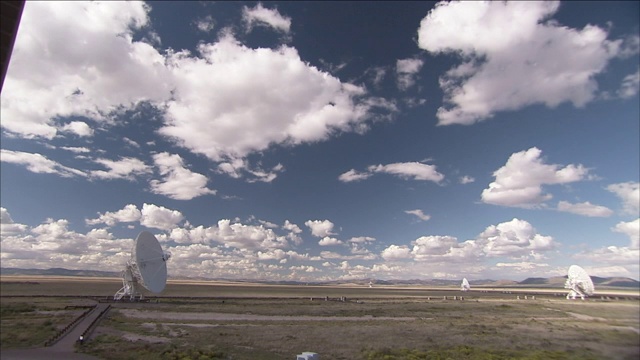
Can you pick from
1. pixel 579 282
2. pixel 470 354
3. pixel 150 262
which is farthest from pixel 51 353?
pixel 579 282

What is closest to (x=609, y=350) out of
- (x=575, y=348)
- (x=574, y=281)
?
(x=575, y=348)

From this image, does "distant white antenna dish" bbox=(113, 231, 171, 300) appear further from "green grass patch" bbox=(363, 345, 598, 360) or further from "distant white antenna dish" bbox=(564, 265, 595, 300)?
"distant white antenna dish" bbox=(564, 265, 595, 300)

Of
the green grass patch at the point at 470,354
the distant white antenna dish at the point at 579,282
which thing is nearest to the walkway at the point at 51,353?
the green grass patch at the point at 470,354

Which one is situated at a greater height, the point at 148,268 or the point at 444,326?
the point at 148,268

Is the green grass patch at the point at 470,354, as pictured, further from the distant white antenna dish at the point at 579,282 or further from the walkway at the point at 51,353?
the distant white antenna dish at the point at 579,282

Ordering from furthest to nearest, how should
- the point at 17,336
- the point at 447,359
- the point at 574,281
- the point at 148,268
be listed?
1. the point at 574,281
2. the point at 148,268
3. the point at 17,336
4. the point at 447,359

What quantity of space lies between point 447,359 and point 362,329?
20.3 m

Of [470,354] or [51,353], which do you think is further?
[470,354]

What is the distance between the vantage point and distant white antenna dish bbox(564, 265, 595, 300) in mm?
107856

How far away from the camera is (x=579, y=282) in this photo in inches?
4269

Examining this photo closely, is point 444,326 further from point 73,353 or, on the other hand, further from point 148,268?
point 148,268

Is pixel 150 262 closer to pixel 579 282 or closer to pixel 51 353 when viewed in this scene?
pixel 51 353

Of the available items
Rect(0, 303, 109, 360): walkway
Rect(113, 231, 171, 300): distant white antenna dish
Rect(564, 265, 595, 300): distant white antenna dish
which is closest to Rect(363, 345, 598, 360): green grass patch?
Rect(0, 303, 109, 360): walkway

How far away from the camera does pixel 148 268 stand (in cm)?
6950
